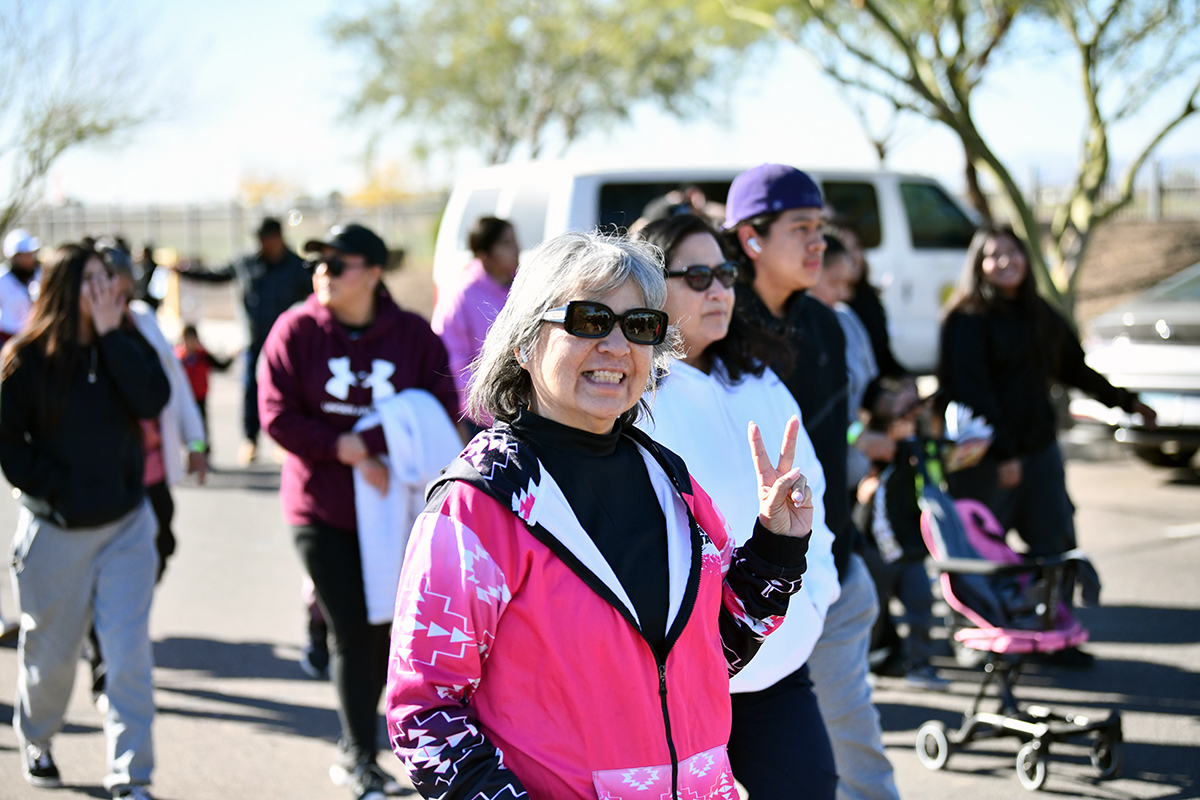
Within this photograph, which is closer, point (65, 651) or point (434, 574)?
point (434, 574)

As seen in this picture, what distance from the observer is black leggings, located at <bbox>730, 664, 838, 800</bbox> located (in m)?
2.73

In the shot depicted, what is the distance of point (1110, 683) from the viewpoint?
17.9 feet

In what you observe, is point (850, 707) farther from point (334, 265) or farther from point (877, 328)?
point (877, 328)

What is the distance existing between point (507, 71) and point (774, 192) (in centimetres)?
2739

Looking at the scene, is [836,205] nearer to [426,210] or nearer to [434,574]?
[434,574]

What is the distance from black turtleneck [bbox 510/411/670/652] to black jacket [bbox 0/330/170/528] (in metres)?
2.58

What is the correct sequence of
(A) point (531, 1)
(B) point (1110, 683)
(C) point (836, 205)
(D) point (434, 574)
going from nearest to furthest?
(D) point (434, 574)
(B) point (1110, 683)
(C) point (836, 205)
(A) point (531, 1)

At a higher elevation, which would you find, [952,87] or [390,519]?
[952,87]

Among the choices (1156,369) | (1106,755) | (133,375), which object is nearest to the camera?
(133,375)

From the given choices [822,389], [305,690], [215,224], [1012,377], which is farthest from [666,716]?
[215,224]

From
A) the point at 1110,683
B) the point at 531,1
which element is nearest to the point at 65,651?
the point at 1110,683

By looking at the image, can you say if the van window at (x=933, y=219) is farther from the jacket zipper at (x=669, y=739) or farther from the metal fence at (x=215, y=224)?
the metal fence at (x=215, y=224)

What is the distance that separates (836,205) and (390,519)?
8941mm

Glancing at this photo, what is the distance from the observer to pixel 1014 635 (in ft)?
14.8
